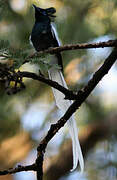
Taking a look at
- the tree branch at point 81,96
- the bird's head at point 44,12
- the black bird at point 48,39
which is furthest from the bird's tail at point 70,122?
the bird's head at point 44,12

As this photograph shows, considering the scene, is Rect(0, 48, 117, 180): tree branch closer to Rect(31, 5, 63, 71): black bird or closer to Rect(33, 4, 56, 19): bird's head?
Rect(31, 5, 63, 71): black bird

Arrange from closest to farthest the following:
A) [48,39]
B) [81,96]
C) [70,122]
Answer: [81,96]
[70,122]
[48,39]

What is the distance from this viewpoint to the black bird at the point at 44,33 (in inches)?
104

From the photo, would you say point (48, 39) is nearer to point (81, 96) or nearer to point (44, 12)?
point (44, 12)

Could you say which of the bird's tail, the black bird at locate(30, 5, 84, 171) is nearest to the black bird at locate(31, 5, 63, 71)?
the black bird at locate(30, 5, 84, 171)

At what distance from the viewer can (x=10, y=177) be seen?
11.9 ft

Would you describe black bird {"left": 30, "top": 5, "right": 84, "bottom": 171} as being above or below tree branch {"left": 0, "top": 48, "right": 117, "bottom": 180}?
below

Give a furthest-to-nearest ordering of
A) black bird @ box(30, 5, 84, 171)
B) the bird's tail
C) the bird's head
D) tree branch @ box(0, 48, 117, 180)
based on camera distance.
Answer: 1. the bird's head
2. black bird @ box(30, 5, 84, 171)
3. the bird's tail
4. tree branch @ box(0, 48, 117, 180)

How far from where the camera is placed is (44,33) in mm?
2717

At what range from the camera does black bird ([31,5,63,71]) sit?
265cm

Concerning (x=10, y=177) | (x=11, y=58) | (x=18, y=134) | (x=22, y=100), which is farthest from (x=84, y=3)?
(x=11, y=58)

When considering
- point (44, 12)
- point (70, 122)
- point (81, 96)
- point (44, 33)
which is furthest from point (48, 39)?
point (81, 96)

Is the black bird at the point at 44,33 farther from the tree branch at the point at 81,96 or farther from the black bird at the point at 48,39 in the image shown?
the tree branch at the point at 81,96

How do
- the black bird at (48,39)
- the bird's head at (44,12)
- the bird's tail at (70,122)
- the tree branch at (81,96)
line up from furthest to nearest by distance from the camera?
the bird's head at (44,12) → the black bird at (48,39) → the bird's tail at (70,122) → the tree branch at (81,96)
